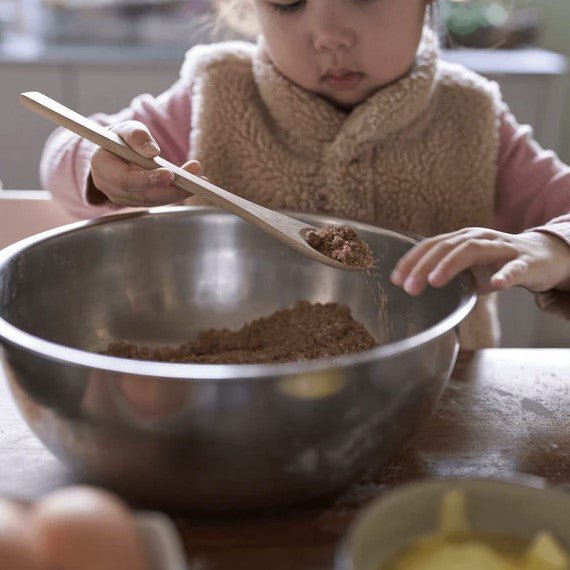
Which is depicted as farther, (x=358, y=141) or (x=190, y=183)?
(x=358, y=141)

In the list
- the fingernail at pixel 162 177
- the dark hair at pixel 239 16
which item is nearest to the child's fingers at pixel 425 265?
the fingernail at pixel 162 177

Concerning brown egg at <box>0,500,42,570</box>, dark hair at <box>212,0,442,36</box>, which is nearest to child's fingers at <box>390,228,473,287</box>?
brown egg at <box>0,500,42,570</box>

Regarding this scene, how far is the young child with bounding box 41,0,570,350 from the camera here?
102 centimetres

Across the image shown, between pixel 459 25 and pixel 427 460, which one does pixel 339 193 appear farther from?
pixel 459 25

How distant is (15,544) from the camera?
0.38 metres

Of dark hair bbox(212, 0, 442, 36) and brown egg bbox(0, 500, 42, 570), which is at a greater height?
dark hair bbox(212, 0, 442, 36)

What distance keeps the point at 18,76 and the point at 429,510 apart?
5.79ft

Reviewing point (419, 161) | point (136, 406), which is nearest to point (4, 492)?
point (136, 406)

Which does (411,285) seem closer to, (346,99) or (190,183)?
(190,183)

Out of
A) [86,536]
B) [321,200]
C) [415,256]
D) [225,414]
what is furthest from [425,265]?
[321,200]

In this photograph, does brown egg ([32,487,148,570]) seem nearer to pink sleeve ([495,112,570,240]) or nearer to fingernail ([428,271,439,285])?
fingernail ([428,271,439,285])

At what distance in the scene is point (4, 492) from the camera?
0.57 m

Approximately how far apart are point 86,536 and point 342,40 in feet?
2.24

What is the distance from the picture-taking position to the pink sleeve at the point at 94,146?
1021 mm
